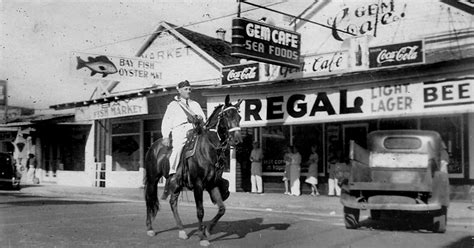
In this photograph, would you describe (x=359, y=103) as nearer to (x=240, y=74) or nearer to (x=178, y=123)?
(x=240, y=74)

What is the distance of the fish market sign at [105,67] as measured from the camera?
2102 centimetres

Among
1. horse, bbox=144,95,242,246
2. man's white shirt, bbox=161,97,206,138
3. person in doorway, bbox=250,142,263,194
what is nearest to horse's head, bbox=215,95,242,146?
horse, bbox=144,95,242,246

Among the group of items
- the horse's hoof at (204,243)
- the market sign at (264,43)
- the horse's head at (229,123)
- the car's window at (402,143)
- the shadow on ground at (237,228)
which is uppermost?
the market sign at (264,43)

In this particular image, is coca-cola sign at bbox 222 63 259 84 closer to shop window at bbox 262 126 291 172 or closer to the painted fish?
shop window at bbox 262 126 291 172

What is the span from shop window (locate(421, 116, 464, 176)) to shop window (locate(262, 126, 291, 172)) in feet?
17.7

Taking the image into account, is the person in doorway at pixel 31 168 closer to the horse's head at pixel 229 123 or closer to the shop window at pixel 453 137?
the shop window at pixel 453 137

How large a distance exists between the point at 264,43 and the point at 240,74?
9.48 feet

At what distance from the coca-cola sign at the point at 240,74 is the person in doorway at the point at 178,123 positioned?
884 centimetres

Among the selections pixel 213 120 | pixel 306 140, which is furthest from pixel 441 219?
pixel 306 140

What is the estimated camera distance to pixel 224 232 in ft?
28.9

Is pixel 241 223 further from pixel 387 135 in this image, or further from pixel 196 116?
pixel 387 135

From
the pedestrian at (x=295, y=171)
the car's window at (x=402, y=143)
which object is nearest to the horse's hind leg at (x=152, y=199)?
the car's window at (x=402, y=143)

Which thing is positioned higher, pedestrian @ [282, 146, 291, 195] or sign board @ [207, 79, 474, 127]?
sign board @ [207, 79, 474, 127]

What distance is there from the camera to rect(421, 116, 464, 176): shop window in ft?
48.2
